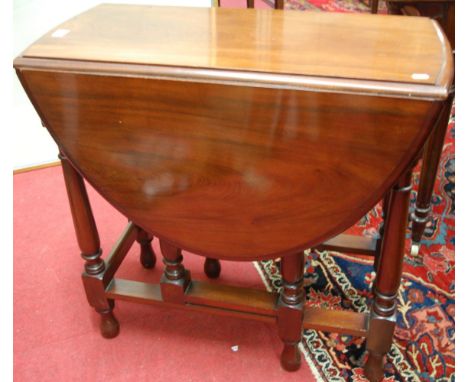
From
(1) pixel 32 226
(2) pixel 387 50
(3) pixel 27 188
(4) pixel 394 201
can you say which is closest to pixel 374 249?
(4) pixel 394 201

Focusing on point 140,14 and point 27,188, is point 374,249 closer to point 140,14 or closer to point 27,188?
point 140,14

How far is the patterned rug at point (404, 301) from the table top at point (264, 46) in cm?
81

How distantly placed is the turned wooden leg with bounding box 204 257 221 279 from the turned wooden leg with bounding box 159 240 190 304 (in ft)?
0.78

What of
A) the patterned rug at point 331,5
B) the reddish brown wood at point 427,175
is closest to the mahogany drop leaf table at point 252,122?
the reddish brown wood at point 427,175

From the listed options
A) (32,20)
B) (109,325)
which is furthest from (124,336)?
(32,20)

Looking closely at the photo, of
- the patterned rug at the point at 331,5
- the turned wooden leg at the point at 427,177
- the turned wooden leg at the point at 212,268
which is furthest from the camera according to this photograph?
the patterned rug at the point at 331,5

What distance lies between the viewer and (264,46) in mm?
1058

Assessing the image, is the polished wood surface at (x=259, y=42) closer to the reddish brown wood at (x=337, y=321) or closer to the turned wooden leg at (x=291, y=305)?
the turned wooden leg at (x=291, y=305)

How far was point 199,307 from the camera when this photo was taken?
1343mm

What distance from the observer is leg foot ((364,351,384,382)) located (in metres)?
1.28

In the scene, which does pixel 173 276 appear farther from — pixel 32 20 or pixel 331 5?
pixel 331 5

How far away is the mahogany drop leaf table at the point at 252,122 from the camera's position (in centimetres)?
91

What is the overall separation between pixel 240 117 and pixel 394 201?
1.24 ft

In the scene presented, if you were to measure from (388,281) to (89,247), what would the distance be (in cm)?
77
